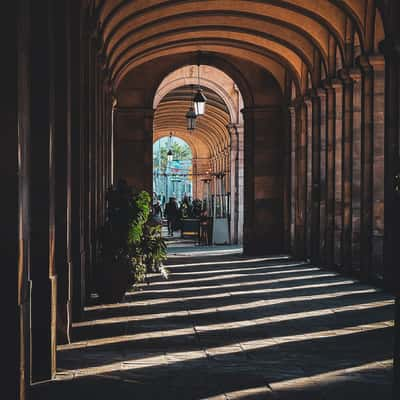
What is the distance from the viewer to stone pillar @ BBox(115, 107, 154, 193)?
66.1 feet

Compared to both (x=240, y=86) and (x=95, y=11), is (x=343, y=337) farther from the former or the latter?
(x=240, y=86)

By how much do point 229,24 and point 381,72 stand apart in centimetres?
530

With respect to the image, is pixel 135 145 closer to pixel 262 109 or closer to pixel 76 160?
pixel 262 109

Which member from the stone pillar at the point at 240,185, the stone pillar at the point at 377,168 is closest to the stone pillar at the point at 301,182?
the stone pillar at the point at 377,168

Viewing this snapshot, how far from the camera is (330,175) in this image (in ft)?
53.9

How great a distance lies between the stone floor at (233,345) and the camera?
577 cm

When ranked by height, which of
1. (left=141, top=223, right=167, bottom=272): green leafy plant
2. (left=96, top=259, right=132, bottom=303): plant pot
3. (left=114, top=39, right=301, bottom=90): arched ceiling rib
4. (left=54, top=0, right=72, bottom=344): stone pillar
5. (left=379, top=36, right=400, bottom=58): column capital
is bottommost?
(left=96, top=259, right=132, bottom=303): plant pot

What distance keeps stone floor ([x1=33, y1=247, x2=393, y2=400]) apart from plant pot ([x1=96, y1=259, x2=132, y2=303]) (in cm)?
26

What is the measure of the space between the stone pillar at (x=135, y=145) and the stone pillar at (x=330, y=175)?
5.59 meters

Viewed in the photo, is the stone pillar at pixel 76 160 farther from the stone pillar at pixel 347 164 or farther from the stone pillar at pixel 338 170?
the stone pillar at pixel 338 170

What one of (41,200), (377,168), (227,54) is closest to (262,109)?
(227,54)

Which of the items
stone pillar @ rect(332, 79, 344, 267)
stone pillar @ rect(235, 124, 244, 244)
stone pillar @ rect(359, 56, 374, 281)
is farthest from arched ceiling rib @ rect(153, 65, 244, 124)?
stone pillar @ rect(359, 56, 374, 281)

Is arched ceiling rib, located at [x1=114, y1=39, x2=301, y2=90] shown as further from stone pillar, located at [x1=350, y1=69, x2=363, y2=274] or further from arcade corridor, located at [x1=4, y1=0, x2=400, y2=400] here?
stone pillar, located at [x1=350, y1=69, x2=363, y2=274]

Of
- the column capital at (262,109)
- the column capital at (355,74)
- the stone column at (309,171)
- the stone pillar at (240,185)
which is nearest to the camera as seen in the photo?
the column capital at (355,74)
